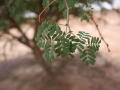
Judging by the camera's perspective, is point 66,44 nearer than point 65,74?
Yes

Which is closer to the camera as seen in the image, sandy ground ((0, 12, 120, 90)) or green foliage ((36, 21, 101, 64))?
green foliage ((36, 21, 101, 64))

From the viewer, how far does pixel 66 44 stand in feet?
4.29

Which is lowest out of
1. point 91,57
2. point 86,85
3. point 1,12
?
point 86,85

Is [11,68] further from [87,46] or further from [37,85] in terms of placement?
[87,46]

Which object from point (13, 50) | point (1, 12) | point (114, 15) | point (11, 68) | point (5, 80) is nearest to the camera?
point (1, 12)

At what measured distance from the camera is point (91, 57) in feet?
4.39

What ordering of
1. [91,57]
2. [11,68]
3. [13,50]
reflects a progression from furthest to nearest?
[13,50], [11,68], [91,57]

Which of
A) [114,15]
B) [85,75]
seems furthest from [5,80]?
[114,15]

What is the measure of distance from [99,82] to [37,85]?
69 centimetres

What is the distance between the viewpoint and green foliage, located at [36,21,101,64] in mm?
1308

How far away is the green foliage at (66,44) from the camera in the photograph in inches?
51.5

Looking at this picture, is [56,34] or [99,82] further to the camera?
[99,82]

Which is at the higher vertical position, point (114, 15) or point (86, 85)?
point (114, 15)

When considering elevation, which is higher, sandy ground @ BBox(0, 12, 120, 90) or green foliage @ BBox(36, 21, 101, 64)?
green foliage @ BBox(36, 21, 101, 64)
